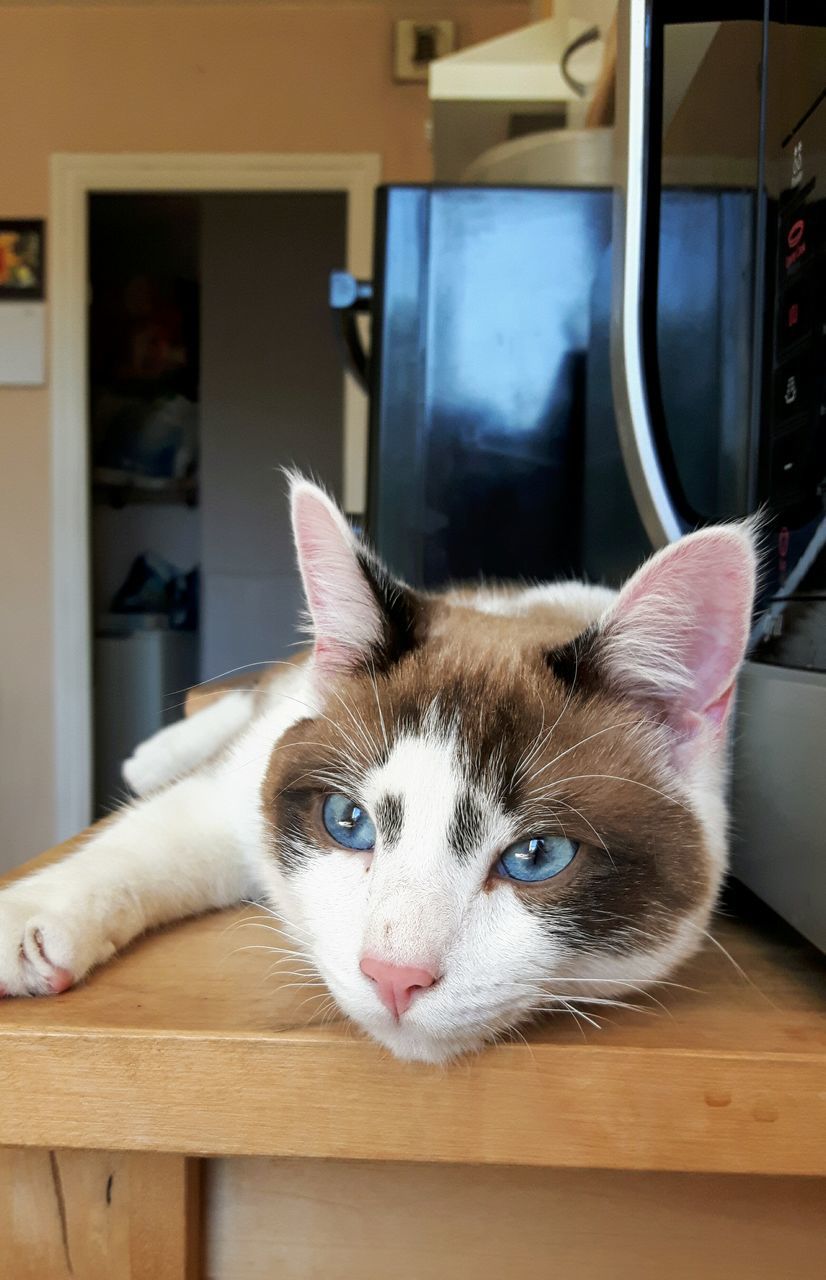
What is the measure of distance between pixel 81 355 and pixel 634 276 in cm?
341

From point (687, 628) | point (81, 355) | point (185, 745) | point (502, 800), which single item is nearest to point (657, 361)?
point (687, 628)

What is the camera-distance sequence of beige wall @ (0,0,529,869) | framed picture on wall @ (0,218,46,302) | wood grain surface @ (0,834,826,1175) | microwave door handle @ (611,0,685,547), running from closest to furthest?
1. wood grain surface @ (0,834,826,1175)
2. microwave door handle @ (611,0,685,547)
3. beige wall @ (0,0,529,869)
4. framed picture on wall @ (0,218,46,302)

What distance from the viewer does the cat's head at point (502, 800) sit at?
566mm

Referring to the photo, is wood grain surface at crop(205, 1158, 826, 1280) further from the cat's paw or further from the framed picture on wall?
the framed picture on wall

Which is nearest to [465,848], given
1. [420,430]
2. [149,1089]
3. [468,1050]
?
[468,1050]

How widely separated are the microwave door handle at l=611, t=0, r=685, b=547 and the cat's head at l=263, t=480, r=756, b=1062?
200mm

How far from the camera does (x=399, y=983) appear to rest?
542 mm

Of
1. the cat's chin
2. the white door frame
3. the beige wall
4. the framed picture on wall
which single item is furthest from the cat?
the framed picture on wall

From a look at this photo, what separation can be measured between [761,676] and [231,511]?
3777mm

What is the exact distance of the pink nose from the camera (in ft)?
1.78

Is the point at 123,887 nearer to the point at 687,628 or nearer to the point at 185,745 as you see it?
the point at 687,628

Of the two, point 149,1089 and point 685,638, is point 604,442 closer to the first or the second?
point 685,638

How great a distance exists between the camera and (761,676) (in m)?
0.73

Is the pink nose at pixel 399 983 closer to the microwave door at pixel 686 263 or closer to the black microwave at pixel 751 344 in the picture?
the black microwave at pixel 751 344
